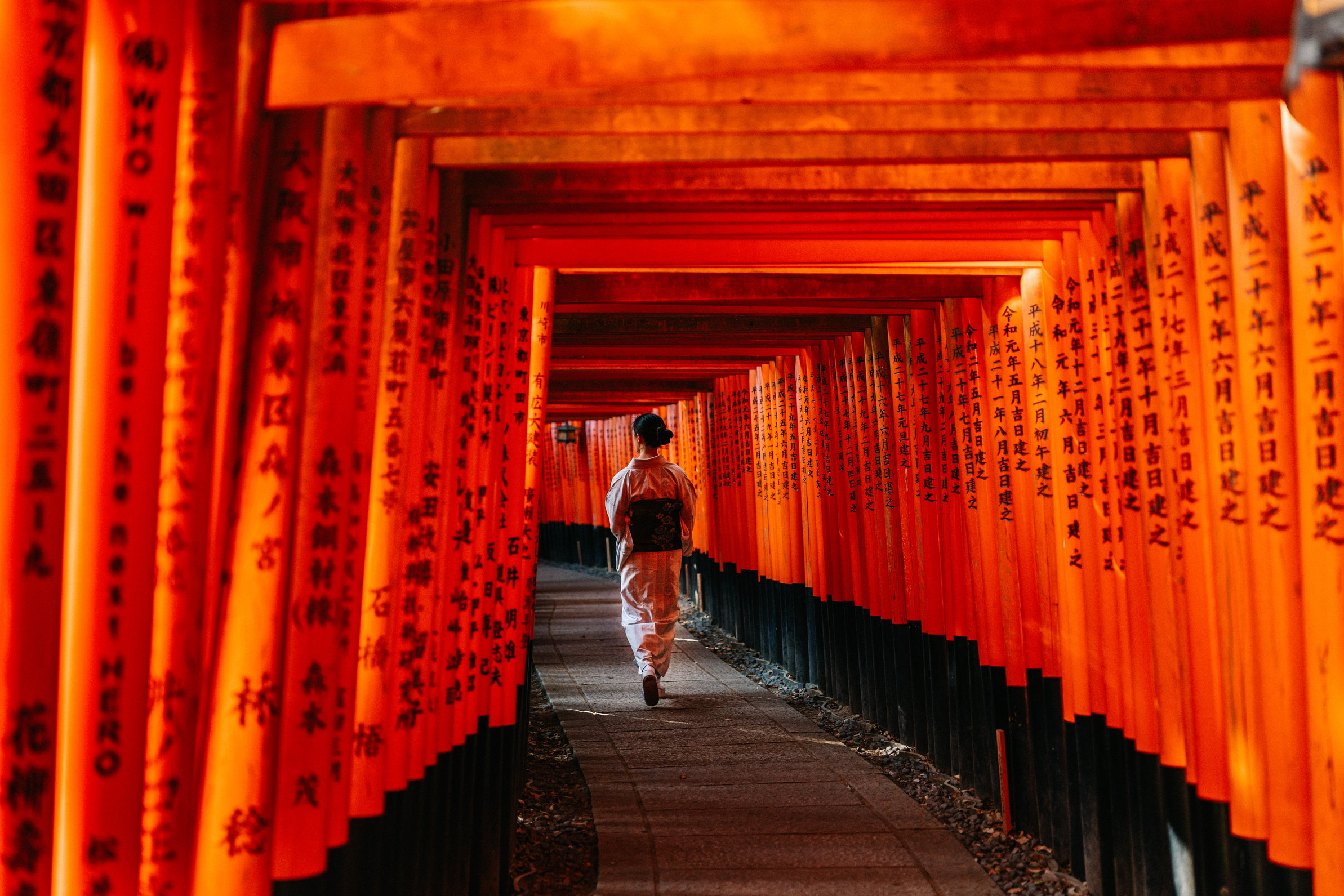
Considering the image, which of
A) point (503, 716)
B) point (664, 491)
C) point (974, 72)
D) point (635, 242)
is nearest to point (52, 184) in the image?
point (974, 72)

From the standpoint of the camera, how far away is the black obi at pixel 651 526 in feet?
27.5

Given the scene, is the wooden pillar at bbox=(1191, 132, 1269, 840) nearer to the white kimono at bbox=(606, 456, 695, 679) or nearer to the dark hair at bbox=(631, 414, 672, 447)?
the white kimono at bbox=(606, 456, 695, 679)

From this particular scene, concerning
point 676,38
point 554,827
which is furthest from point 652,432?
point 676,38

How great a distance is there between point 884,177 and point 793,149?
513mm

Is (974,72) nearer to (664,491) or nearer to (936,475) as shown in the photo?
(936,475)

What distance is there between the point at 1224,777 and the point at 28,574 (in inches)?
131

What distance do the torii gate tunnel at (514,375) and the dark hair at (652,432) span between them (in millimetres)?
2972

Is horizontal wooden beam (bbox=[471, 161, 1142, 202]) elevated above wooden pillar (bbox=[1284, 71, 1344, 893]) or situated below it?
above

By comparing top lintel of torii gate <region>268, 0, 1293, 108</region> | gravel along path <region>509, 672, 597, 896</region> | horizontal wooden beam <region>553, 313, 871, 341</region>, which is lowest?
gravel along path <region>509, 672, 597, 896</region>

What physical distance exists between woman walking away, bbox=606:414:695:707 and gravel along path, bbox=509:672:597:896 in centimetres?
140

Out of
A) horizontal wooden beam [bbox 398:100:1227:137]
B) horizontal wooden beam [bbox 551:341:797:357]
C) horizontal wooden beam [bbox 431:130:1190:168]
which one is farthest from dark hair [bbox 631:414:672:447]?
horizontal wooden beam [bbox 398:100:1227:137]

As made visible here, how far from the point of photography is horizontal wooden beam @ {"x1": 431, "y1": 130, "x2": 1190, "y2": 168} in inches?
133

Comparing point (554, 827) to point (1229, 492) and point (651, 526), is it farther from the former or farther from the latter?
point (1229, 492)

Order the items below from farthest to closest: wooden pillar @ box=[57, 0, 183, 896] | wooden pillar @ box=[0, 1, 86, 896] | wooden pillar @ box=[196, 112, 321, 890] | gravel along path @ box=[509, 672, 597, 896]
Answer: gravel along path @ box=[509, 672, 597, 896]
wooden pillar @ box=[196, 112, 321, 890]
wooden pillar @ box=[57, 0, 183, 896]
wooden pillar @ box=[0, 1, 86, 896]
